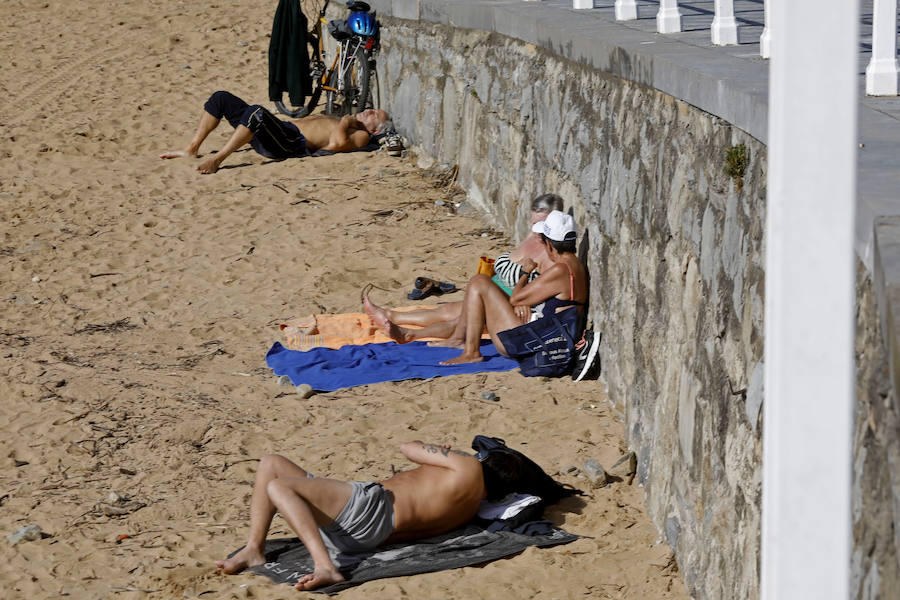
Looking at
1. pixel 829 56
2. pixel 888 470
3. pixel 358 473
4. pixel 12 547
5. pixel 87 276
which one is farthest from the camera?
pixel 87 276

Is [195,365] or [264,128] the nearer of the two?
[195,365]

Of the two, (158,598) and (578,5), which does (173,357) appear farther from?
(578,5)

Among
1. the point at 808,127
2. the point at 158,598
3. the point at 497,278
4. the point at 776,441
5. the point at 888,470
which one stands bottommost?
the point at 158,598

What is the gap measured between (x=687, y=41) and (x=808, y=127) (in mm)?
3895

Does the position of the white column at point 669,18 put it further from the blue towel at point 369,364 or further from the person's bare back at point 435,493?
the person's bare back at point 435,493

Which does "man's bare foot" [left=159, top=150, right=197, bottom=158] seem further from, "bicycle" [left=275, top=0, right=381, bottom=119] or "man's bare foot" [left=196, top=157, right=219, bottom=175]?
"bicycle" [left=275, top=0, right=381, bottom=119]

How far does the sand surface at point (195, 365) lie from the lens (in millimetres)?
4219

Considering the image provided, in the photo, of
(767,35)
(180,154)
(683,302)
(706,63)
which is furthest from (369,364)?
(180,154)

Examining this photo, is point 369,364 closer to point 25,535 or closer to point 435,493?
point 435,493

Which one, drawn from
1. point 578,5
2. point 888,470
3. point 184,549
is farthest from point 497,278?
point 888,470

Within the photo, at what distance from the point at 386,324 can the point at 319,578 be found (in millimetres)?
2869

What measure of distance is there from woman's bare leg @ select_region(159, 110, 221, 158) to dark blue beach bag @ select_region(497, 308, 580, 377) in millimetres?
5786

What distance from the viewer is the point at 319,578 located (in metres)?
4.00

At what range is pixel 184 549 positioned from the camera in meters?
4.34
